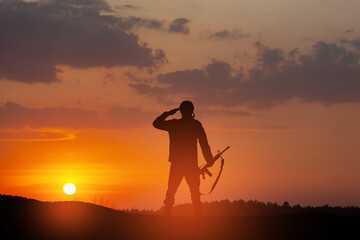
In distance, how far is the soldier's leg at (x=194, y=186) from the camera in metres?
18.1

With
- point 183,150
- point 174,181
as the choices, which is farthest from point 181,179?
point 183,150

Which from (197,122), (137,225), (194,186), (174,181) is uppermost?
(197,122)

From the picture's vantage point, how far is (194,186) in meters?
18.1

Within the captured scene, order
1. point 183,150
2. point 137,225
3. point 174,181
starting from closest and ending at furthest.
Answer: point 137,225 → point 174,181 → point 183,150

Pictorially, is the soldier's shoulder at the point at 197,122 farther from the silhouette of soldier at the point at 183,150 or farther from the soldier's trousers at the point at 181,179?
the soldier's trousers at the point at 181,179

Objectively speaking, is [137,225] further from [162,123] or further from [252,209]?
[252,209]

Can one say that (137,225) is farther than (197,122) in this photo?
No

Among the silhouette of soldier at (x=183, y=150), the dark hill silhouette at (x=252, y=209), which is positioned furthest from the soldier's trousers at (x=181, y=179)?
the dark hill silhouette at (x=252, y=209)

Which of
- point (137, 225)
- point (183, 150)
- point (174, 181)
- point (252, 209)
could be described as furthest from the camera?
point (252, 209)

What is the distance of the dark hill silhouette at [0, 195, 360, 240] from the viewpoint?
16188mm

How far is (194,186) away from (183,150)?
1146 millimetres

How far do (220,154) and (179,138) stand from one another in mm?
1653

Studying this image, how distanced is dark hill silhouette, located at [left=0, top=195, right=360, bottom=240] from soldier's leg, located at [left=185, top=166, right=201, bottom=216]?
0.41 m

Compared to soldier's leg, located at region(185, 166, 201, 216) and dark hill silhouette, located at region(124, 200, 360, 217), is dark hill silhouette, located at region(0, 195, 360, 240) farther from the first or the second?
dark hill silhouette, located at region(124, 200, 360, 217)
